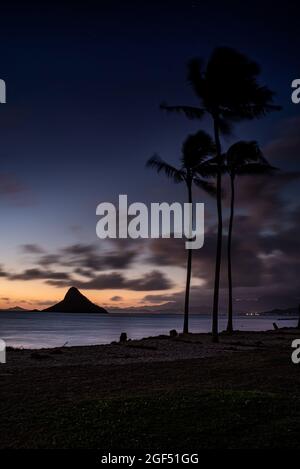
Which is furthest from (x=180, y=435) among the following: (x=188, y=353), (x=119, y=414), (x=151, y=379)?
(x=188, y=353)

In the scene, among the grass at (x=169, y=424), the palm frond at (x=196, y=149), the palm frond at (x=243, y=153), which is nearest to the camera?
the grass at (x=169, y=424)

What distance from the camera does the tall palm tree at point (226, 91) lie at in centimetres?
2716

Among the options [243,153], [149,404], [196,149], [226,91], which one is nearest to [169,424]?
[149,404]

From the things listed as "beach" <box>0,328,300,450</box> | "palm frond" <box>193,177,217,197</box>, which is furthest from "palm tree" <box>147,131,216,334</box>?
"beach" <box>0,328,300,450</box>

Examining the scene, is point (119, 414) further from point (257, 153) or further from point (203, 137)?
point (257, 153)

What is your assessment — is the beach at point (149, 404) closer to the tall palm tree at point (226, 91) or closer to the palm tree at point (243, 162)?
the tall palm tree at point (226, 91)

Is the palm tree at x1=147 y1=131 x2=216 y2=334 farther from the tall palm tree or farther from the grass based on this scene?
the grass

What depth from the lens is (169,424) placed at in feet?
28.9

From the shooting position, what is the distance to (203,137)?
106 ft

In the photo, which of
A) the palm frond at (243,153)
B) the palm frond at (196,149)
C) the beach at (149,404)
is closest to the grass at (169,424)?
the beach at (149,404)

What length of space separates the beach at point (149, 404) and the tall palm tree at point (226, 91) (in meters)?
13.7

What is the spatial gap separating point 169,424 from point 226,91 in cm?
2238

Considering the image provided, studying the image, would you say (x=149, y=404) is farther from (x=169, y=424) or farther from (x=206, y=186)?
(x=206, y=186)

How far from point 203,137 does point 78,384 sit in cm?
2229
